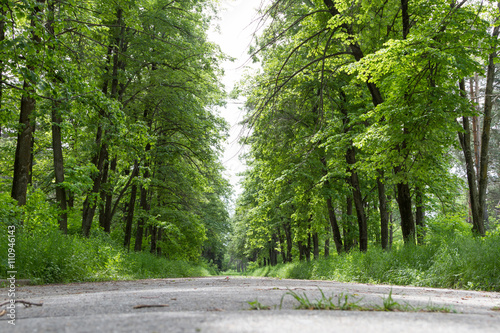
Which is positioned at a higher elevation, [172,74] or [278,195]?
[172,74]

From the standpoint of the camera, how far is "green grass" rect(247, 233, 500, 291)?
5.97 m

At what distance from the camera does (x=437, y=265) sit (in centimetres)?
707

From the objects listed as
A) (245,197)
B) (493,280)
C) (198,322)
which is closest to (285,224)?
(245,197)

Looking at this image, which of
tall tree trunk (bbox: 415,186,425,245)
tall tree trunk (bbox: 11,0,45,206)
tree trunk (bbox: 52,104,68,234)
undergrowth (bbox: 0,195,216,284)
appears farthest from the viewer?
tall tree trunk (bbox: 415,186,425,245)

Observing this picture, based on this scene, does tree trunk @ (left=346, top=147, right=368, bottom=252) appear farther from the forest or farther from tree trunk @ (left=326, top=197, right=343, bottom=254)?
tree trunk @ (left=326, top=197, right=343, bottom=254)

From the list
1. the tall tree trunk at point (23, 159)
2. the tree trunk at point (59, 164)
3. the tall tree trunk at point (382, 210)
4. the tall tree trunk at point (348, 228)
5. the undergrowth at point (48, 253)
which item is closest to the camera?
the undergrowth at point (48, 253)

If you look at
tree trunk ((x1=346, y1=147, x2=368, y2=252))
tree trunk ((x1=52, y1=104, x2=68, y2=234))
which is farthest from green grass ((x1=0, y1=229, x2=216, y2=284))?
tree trunk ((x1=346, y1=147, x2=368, y2=252))

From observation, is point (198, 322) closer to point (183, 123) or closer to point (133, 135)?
point (133, 135)

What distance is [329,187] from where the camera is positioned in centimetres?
1369

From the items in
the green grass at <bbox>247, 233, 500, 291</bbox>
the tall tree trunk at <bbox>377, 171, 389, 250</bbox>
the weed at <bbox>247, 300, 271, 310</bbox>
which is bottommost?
the green grass at <bbox>247, 233, 500, 291</bbox>

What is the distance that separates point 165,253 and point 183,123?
13930 mm

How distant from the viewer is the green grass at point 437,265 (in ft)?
19.6

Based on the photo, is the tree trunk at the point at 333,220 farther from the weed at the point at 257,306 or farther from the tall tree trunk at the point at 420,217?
the weed at the point at 257,306

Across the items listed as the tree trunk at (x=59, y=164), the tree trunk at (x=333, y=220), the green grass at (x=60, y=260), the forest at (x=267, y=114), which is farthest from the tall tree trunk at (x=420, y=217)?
the tree trunk at (x=59, y=164)
